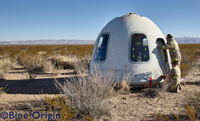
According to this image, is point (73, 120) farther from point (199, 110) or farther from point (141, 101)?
point (199, 110)

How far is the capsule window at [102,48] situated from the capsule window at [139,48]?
1.13m

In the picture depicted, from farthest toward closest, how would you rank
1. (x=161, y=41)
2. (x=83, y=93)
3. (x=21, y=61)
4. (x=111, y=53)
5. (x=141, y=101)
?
(x=21, y=61)
(x=161, y=41)
(x=111, y=53)
(x=141, y=101)
(x=83, y=93)

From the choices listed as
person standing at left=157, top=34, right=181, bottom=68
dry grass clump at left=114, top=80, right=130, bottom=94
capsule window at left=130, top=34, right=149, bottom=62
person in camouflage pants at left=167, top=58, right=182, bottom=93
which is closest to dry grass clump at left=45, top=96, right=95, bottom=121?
dry grass clump at left=114, top=80, right=130, bottom=94

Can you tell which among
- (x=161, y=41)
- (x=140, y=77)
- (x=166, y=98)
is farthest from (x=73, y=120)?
(x=161, y=41)

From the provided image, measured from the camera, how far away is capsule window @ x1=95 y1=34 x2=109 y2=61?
5.94 meters

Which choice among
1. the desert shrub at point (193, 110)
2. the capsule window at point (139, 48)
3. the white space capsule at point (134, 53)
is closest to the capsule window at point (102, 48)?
the white space capsule at point (134, 53)

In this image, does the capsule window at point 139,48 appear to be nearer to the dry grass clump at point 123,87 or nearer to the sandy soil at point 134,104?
the dry grass clump at point 123,87

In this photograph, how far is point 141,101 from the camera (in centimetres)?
475

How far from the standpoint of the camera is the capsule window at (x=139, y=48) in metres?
5.37

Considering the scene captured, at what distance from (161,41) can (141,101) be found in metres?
3.02
